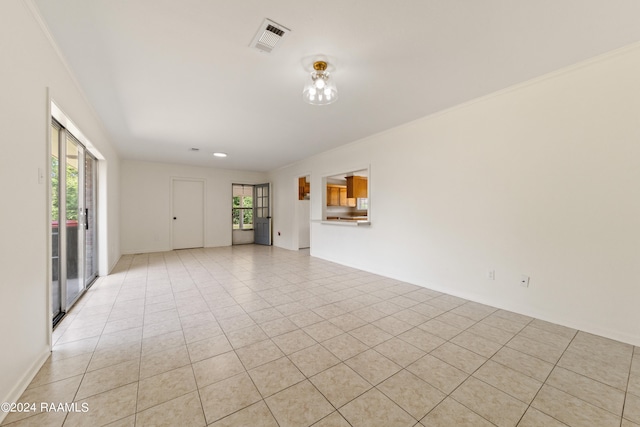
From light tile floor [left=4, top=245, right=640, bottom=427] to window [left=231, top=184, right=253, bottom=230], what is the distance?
16.1ft

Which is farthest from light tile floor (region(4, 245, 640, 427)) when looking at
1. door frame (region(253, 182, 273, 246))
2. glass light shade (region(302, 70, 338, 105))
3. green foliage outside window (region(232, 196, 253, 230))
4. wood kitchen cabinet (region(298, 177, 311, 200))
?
green foliage outside window (region(232, 196, 253, 230))

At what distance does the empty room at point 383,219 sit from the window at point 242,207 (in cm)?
390

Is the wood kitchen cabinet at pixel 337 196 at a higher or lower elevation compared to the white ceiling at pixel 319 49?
lower

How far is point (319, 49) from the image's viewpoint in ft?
6.54

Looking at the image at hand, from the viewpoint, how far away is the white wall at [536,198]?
6.72 ft

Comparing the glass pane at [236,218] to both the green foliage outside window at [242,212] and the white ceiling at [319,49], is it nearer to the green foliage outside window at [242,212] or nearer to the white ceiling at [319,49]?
the green foliage outside window at [242,212]

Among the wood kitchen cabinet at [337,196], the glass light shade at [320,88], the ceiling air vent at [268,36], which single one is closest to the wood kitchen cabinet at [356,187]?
the wood kitchen cabinet at [337,196]

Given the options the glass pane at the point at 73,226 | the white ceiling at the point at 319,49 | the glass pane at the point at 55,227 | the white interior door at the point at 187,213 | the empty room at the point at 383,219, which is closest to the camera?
the empty room at the point at 383,219

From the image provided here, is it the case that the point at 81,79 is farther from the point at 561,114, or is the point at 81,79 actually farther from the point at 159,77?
the point at 561,114

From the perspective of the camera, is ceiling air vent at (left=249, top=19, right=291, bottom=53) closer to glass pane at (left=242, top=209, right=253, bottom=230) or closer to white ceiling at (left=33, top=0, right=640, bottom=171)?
white ceiling at (left=33, top=0, right=640, bottom=171)

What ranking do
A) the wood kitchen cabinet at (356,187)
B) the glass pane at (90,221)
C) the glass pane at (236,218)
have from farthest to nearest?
the glass pane at (236,218), the wood kitchen cabinet at (356,187), the glass pane at (90,221)

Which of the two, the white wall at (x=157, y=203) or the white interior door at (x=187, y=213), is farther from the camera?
the white interior door at (x=187, y=213)

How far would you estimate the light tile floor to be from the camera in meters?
1.34

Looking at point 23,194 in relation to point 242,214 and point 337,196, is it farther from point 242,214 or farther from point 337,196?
point 337,196
